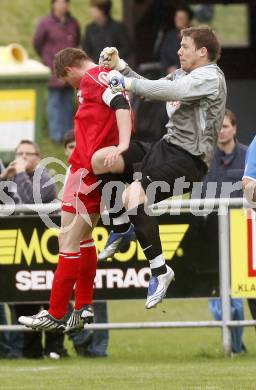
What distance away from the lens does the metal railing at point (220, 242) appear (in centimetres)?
1321

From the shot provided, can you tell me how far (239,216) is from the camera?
43.5 ft

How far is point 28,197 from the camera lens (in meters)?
13.7

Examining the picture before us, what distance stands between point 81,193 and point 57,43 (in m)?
11.1

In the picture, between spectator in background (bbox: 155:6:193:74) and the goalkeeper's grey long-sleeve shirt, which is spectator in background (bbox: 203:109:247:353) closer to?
the goalkeeper's grey long-sleeve shirt

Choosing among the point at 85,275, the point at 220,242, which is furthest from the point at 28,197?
the point at 85,275

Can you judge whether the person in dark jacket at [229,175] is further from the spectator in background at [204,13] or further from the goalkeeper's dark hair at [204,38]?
the spectator in background at [204,13]

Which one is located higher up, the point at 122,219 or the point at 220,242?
the point at 122,219

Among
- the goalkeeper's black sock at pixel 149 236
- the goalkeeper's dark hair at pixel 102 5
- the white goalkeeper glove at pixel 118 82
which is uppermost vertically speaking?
the goalkeeper's dark hair at pixel 102 5

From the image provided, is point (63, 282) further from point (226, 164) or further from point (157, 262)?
point (226, 164)

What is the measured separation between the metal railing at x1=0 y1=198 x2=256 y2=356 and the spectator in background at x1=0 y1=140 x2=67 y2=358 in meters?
0.28

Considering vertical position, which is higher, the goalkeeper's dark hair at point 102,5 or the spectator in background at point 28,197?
the goalkeeper's dark hair at point 102,5

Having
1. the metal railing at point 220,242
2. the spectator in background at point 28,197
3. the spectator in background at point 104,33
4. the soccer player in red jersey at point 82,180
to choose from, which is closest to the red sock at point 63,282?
the soccer player in red jersey at point 82,180

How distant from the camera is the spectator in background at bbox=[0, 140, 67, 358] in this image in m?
13.5

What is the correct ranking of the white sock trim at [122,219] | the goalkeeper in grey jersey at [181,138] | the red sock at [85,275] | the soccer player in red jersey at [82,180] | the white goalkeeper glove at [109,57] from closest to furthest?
1. the goalkeeper in grey jersey at [181,138]
2. the white goalkeeper glove at [109,57]
3. the soccer player in red jersey at [82,180]
4. the white sock trim at [122,219]
5. the red sock at [85,275]
